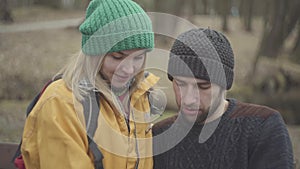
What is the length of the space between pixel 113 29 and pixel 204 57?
37 cm

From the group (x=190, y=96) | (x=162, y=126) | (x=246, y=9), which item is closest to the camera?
→ (x=190, y=96)

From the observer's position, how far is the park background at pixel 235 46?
20.0 feet

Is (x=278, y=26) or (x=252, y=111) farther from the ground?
(x=252, y=111)

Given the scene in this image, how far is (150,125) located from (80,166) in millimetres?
449

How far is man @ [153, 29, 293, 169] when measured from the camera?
5.76 ft

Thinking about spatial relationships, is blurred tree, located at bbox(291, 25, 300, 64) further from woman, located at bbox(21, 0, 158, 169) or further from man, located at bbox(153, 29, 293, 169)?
woman, located at bbox(21, 0, 158, 169)

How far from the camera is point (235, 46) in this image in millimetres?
8938

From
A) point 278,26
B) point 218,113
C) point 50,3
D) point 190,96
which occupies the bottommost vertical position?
point 50,3

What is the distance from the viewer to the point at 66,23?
378 inches

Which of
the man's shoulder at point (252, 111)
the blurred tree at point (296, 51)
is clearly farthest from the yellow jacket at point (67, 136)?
the blurred tree at point (296, 51)

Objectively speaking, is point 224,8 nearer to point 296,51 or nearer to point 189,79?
point 296,51

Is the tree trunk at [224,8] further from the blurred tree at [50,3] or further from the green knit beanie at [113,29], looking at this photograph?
the green knit beanie at [113,29]

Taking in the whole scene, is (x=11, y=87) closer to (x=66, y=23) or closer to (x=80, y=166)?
(x=66, y=23)

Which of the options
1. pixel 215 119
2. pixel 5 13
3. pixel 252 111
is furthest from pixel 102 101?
pixel 5 13
